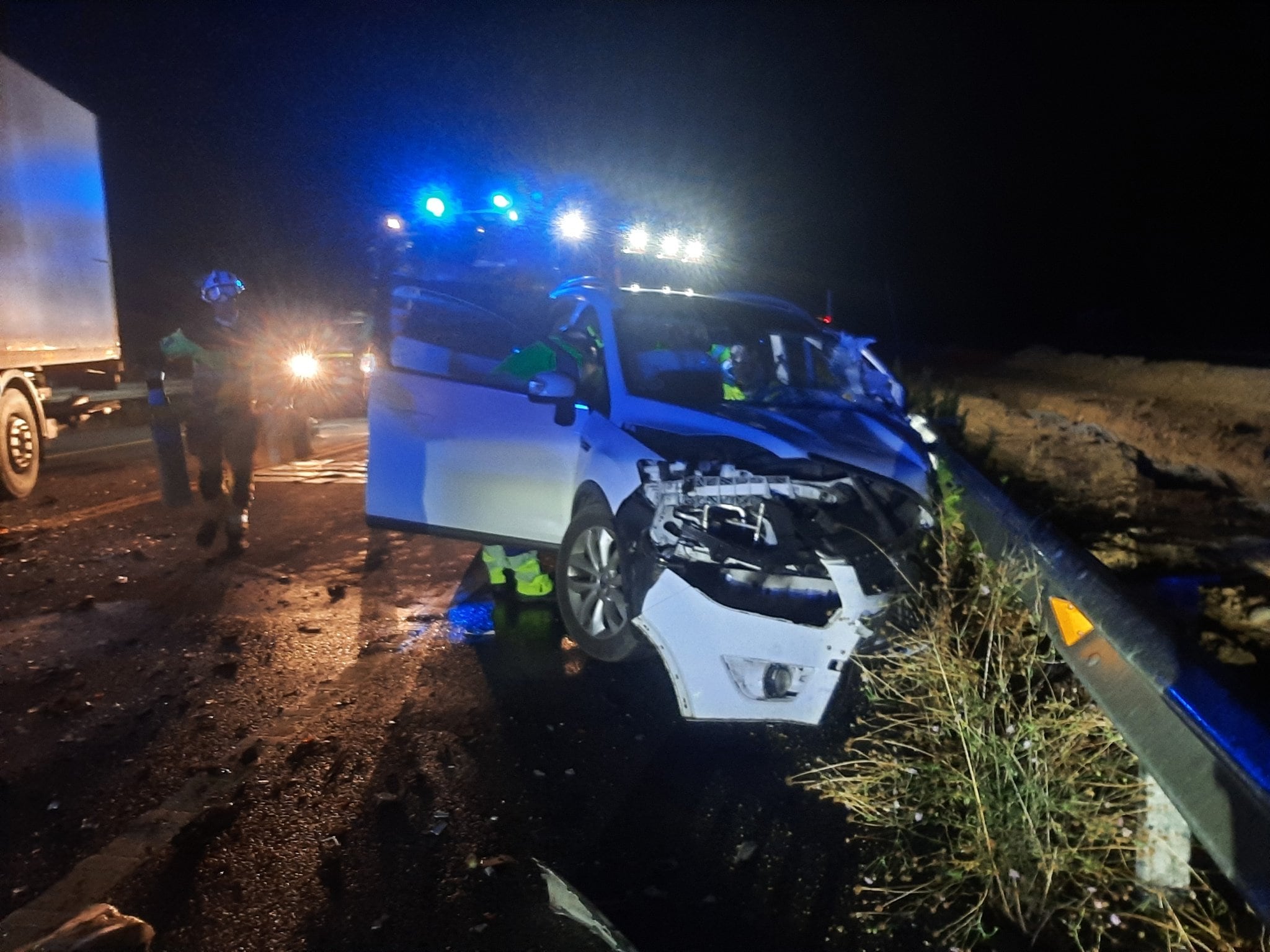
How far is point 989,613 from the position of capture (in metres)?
3.26

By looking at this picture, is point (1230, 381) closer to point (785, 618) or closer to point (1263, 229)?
point (785, 618)

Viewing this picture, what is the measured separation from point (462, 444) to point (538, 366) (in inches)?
26.2

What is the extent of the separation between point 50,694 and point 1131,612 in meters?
4.48

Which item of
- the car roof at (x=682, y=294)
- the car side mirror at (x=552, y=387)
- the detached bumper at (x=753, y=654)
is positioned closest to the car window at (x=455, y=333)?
the car roof at (x=682, y=294)

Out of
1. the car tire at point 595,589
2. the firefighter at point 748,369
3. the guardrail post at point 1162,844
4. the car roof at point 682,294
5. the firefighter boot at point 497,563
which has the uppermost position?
the car roof at point 682,294

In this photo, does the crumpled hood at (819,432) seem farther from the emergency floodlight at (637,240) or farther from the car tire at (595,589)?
the emergency floodlight at (637,240)

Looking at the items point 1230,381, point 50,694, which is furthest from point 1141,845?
point 1230,381

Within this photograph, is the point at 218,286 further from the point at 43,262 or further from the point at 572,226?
the point at 43,262

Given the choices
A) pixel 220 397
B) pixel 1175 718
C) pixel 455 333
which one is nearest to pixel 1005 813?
pixel 1175 718

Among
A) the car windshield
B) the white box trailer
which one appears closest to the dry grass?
the car windshield

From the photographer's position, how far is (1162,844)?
2.40m

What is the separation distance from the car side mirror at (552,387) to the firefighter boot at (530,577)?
113cm

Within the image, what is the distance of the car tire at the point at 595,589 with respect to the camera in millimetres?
4363

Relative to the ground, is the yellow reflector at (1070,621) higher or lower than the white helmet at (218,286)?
lower
